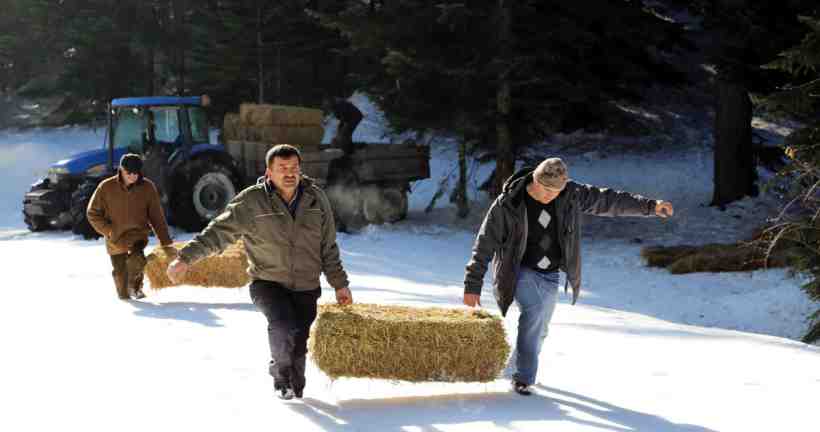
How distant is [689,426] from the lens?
6.16 meters

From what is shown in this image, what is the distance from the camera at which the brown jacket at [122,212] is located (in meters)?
10.5

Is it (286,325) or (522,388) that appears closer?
(286,325)

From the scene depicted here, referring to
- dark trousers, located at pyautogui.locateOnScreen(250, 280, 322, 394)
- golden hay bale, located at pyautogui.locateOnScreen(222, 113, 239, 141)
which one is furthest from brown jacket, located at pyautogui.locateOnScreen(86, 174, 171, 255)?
golden hay bale, located at pyautogui.locateOnScreen(222, 113, 239, 141)

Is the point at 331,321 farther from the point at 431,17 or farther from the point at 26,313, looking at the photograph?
the point at 431,17

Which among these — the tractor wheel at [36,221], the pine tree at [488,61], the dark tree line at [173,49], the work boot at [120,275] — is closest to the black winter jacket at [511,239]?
the work boot at [120,275]

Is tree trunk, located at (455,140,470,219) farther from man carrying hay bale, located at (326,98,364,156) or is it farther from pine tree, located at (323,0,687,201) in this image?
man carrying hay bale, located at (326,98,364,156)

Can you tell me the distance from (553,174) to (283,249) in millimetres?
1733

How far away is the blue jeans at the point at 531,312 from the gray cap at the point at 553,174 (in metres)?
0.59

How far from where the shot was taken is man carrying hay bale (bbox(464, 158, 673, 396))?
6.57 metres

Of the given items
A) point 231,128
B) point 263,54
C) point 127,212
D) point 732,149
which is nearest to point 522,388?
point 127,212

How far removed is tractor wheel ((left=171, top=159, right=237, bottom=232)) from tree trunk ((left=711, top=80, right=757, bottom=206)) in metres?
10.1

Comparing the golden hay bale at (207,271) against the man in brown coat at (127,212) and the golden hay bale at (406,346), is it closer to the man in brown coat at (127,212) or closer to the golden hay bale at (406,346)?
the man in brown coat at (127,212)

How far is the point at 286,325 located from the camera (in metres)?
6.40

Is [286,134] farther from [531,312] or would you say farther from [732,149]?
[531,312]
